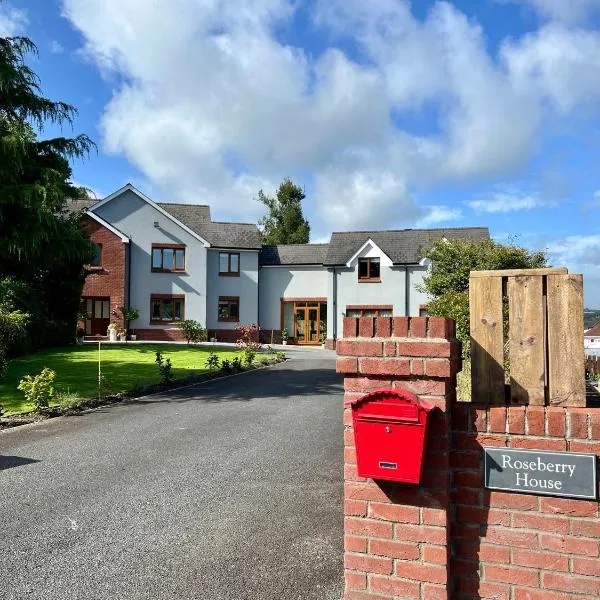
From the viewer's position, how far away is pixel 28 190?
11836 millimetres

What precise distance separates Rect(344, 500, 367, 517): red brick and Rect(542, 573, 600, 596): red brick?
955mm

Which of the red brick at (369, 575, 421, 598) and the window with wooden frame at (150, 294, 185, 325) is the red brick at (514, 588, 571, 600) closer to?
the red brick at (369, 575, 421, 598)

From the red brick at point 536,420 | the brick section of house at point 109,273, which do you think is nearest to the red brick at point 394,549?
the red brick at point 536,420

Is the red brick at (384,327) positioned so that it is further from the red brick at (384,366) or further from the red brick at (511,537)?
the red brick at (511,537)

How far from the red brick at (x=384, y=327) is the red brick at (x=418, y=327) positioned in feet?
0.41

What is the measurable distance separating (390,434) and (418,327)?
0.59m

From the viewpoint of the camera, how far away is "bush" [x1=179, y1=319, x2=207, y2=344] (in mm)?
31719

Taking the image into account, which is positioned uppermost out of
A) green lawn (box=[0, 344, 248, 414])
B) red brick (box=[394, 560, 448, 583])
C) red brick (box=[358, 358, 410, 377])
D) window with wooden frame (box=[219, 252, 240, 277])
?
window with wooden frame (box=[219, 252, 240, 277])

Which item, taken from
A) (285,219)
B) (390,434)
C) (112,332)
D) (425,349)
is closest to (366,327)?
(425,349)

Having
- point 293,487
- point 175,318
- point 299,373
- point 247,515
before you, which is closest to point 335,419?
point 293,487

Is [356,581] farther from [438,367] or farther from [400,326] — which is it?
[400,326]

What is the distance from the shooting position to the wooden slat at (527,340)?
2.85m

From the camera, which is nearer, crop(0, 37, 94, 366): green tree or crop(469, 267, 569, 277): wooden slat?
crop(469, 267, 569, 277): wooden slat

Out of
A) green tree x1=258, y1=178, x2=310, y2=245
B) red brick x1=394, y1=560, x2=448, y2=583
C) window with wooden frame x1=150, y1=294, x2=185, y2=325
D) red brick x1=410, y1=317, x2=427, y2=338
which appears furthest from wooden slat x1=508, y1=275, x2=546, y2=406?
green tree x1=258, y1=178, x2=310, y2=245
